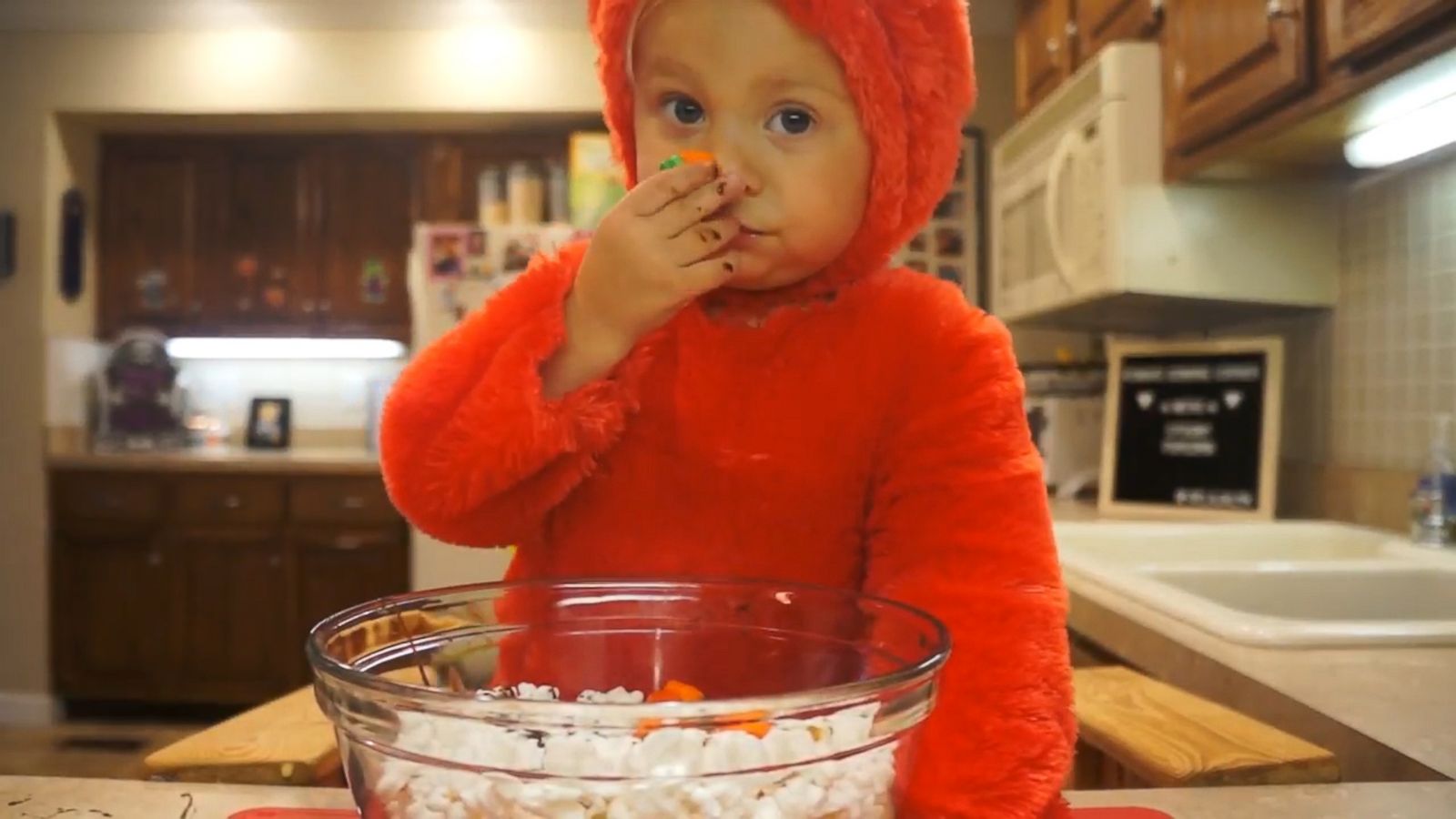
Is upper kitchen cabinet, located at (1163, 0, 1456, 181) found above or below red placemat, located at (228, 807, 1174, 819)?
above

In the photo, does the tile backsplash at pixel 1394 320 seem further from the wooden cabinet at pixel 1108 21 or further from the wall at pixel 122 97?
the wall at pixel 122 97

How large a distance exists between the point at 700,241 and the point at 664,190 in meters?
0.03

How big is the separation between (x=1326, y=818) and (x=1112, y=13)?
1731 mm

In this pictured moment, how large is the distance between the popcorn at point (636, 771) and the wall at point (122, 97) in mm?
3160

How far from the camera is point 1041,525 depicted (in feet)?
1.55

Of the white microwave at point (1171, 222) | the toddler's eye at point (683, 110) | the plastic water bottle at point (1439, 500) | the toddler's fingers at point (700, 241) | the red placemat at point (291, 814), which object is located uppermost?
the white microwave at point (1171, 222)

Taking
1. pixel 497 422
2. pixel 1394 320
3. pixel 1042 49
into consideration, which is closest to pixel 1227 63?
pixel 1394 320

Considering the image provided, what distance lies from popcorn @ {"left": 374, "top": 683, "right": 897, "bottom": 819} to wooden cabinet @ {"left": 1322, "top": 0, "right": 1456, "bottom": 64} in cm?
107

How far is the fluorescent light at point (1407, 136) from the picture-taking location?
1.29 metres

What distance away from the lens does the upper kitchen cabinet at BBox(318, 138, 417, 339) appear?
11.9 ft

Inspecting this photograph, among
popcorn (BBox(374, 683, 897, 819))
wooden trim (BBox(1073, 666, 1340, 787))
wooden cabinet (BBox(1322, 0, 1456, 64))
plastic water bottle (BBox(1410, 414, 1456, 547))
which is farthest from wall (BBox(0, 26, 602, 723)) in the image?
popcorn (BBox(374, 683, 897, 819))

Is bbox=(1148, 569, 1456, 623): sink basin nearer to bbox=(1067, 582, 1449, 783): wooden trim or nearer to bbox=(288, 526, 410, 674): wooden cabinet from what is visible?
bbox=(1067, 582, 1449, 783): wooden trim

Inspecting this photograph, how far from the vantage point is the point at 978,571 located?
18.2 inches

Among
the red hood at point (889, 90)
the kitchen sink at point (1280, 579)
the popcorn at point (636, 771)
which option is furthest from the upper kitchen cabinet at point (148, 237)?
the popcorn at point (636, 771)
